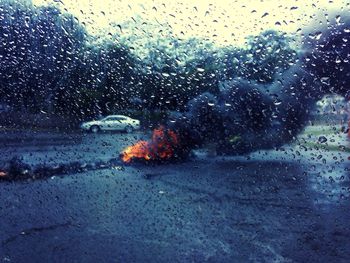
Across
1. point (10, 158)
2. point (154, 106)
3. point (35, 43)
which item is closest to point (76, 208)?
point (10, 158)

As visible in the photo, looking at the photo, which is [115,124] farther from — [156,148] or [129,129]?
[156,148]

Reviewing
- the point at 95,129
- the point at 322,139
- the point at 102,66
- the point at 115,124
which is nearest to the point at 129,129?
the point at 115,124

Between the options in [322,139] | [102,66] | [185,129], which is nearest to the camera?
[322,139]

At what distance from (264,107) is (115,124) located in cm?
64

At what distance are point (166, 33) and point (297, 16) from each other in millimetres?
535

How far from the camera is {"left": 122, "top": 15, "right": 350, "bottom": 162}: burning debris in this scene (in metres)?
1.76

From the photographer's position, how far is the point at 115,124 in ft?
6.55

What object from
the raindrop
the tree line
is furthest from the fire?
the raindrop

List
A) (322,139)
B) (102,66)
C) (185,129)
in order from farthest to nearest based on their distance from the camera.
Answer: (102,66) → (185,129) → (322,139)

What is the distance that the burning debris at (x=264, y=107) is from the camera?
1.76 metres

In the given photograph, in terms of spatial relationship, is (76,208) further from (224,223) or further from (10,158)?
(224,223)

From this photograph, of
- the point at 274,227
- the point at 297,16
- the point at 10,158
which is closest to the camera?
the point at 297,16

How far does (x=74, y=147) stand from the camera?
2137 mm

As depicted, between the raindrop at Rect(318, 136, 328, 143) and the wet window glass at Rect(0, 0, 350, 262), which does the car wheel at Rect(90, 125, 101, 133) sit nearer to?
the wet window glass at Rect(0, 0, 350, 262)
